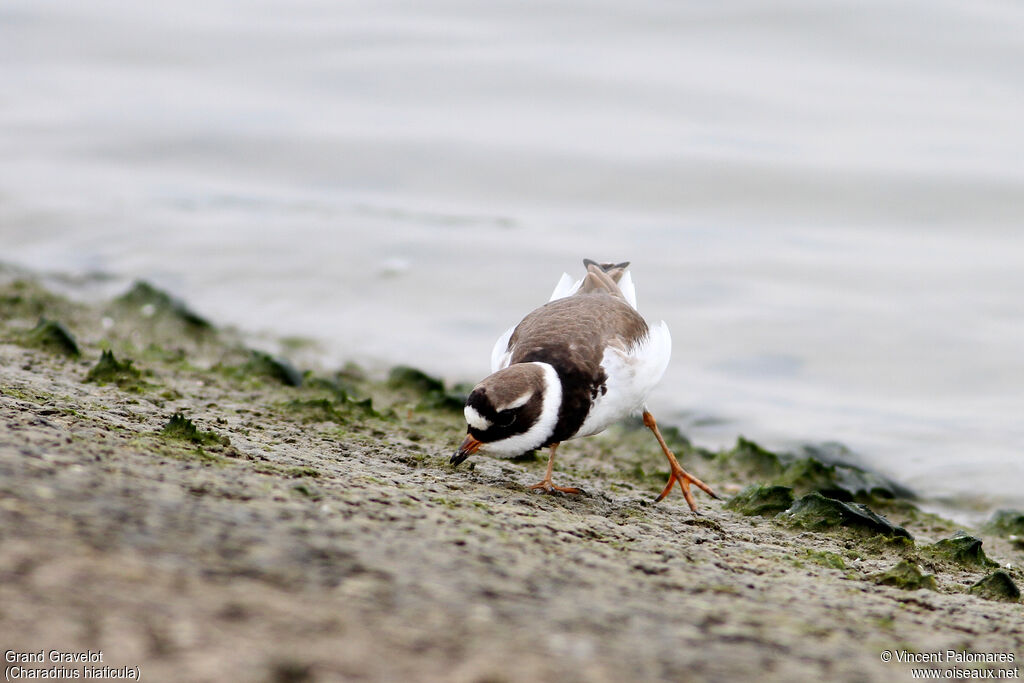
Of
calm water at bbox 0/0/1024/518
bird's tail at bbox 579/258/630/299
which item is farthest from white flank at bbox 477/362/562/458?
calm water at bbox 0/0/1024/518

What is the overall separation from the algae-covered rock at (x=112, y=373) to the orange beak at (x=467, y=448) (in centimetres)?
226

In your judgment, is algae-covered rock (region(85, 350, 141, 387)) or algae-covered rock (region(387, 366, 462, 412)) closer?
algae-covered rock (region(85, 350, 141, 387))

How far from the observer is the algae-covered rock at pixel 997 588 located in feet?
15.9

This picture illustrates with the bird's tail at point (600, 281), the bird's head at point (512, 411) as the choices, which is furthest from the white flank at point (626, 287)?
the bird's head at point (512, 411)

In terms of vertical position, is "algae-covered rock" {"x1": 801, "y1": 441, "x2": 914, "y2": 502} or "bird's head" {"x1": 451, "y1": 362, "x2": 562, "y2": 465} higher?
"bird's head" {"x1": 451, "y1": 362, "x2": 562, "y2": 465}

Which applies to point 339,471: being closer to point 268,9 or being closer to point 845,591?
point 845,591

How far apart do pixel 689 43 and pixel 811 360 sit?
8.53 meters

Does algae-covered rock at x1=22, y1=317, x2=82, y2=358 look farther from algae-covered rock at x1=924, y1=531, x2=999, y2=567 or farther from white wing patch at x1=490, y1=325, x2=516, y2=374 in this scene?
algae-covered rock at x1=924, y1=531, x2=999, y2=567

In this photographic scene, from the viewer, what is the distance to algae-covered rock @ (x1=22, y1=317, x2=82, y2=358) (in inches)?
292

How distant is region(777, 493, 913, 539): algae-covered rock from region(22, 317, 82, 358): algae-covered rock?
4.85 metres

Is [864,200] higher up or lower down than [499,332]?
higher up

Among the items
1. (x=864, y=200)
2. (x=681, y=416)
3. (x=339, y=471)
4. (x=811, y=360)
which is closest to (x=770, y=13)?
(x=864, y=200)

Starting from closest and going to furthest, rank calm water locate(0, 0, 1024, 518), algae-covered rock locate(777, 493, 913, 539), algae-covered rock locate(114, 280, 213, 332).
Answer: algae-covered rock locate(777, 493, 913, 539) → algae-covered rock locate(114, 280, 213, 332) → calm water locate(0, 0, 1024, 518)

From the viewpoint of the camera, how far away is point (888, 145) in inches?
559
